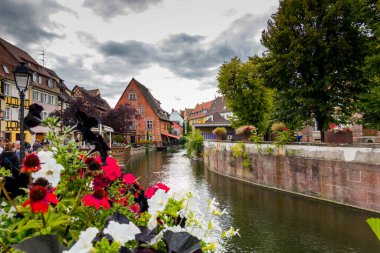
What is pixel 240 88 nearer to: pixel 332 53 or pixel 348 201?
pixel 332 53

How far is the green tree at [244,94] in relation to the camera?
74.1ft

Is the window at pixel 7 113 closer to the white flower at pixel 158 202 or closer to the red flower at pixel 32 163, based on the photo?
the red flower at pixel 32 163

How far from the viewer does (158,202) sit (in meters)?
1.62

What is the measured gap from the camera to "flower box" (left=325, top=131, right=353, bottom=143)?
11.8 meters

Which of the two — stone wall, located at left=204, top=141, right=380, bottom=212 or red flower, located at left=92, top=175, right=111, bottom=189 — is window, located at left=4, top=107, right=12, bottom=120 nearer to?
stone wall, located at left=204, top=141, right=380, bottom=212

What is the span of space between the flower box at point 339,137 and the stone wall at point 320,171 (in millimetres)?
387

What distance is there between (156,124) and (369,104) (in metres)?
48.7

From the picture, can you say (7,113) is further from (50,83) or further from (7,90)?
(50,83)

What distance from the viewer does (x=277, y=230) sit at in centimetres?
917

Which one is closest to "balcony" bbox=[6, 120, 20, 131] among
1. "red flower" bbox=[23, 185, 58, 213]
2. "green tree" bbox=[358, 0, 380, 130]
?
"green tree" bbox=[358, 0, 380, 130]

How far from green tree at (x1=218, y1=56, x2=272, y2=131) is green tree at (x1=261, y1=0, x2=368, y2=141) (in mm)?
6792

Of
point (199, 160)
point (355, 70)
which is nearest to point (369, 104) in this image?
point (355, 70)

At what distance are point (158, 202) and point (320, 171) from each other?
491 inches

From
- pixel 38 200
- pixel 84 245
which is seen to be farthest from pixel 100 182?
pixel 84 245
